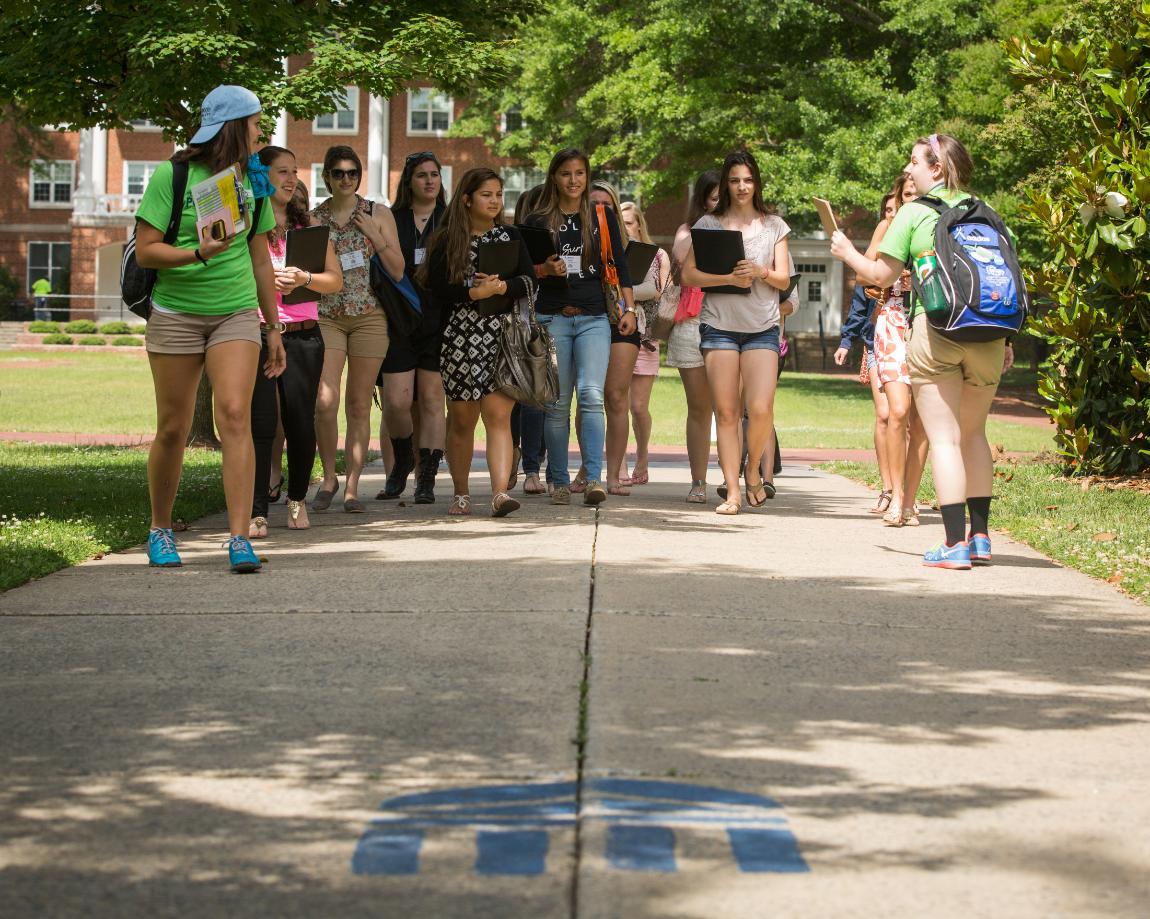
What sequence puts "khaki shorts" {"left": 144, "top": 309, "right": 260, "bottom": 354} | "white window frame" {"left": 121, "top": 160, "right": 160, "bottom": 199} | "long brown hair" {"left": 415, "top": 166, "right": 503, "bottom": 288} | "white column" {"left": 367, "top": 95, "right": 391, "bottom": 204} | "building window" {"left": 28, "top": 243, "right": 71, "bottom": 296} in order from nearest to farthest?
"khaki shorts" {"left": 144, "top": 309, "right": 260, "bottom": 354}, "long brown hair" {"left": 415, "top": 166, "right": 503, "bottom": 288}, "white column" {"left": 367, "top": 95, "right": 391, "bottom": 204}, "white window frame" {"left": 121, "top": 160, "right": 160, "bottom": 199}, "building window" {"left": 28, "top": 243, "right": 71, "bottom": 296}

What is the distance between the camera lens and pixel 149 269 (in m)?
7.32

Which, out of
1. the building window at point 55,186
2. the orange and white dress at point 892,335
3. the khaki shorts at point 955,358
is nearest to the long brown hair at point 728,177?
the orange and white dress at point 892,335

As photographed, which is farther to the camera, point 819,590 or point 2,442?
point 2,442

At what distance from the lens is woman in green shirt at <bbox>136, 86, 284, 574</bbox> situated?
721cm

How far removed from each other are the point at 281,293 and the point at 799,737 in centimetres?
533

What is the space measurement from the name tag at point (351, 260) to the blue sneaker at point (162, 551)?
2854 mm

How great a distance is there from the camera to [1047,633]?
6.30 m

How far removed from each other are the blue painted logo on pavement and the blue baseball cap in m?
4.09

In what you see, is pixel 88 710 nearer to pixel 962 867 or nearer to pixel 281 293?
pixel 962 867

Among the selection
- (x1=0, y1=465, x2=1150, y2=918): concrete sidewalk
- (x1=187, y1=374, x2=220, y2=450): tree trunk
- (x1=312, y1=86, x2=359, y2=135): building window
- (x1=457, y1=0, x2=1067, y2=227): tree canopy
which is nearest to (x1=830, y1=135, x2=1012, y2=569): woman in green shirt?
(x1=0, y1=465, x2=1150, y2=918): concrete sidewalk

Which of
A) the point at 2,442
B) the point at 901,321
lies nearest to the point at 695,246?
the point at 901,321

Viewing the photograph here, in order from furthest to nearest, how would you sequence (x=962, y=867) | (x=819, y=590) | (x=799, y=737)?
(x=819, y=590)
(x=799, y=737)
(x=962, y=867)

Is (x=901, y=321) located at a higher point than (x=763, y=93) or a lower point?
lower

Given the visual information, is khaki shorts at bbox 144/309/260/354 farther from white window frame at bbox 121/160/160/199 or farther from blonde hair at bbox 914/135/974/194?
white window frame at bbox 121/160/160/199
